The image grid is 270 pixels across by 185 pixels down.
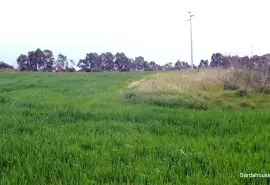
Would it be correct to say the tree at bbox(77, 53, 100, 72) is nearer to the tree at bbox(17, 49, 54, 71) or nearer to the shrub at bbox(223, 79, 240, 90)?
the tree at bbox(17, 49, 54, 71)

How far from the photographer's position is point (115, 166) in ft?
9.37

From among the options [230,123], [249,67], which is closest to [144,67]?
[249,67]

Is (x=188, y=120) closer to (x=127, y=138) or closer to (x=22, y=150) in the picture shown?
(x=127, y=138)

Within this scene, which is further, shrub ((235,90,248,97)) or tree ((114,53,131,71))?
tree ((114,53,131,71))

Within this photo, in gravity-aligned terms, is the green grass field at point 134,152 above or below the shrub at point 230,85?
below

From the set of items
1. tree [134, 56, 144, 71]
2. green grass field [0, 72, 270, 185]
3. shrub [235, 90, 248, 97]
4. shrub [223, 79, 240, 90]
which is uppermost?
tree [134, 56, 144, 71]

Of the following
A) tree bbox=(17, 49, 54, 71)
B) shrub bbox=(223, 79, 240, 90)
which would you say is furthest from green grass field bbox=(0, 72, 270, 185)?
tree bbox=(17, 49, 54, 71)

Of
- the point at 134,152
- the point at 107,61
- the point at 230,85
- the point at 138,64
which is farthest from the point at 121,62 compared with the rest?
the point at 134,152

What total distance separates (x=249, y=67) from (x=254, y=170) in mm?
10665

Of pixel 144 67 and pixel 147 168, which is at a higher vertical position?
pixel 144 67

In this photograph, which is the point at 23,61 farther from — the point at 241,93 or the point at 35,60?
the point at 241,93

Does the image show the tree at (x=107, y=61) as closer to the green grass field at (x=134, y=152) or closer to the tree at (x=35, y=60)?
the tree at (x=35, y=60)

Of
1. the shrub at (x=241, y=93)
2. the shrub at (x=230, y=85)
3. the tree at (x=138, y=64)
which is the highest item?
the tree at (x=138, y=64)

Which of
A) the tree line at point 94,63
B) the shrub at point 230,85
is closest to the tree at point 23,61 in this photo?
the tree line at point 94,63
